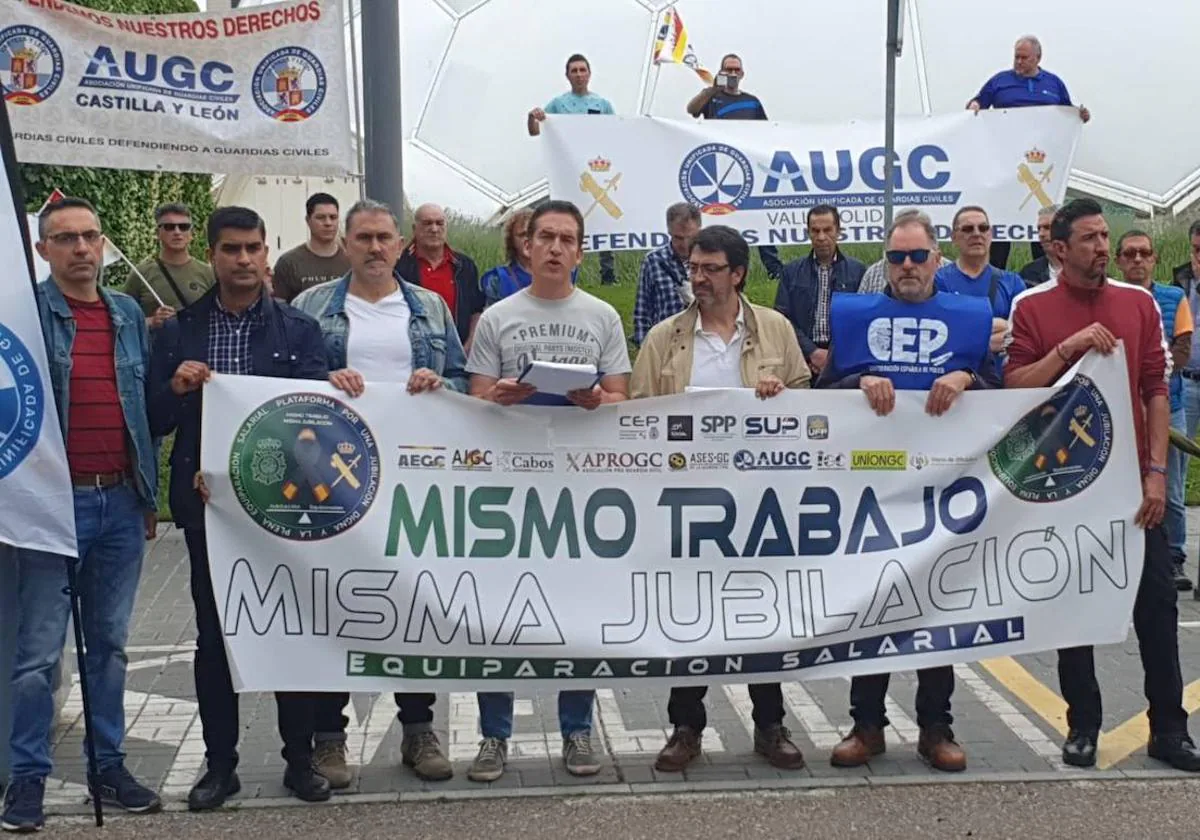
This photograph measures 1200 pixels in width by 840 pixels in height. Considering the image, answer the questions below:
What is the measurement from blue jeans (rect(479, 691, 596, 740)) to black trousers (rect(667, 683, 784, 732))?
323mm

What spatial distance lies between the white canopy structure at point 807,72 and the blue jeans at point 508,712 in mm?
10642

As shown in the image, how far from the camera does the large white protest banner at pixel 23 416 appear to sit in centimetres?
478

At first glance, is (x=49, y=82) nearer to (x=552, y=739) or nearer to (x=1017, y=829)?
(x=552, y=739)

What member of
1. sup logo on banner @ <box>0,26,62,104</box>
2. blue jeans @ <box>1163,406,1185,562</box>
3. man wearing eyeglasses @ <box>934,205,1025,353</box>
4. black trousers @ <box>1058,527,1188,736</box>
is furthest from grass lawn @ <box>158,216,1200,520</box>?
black trousers @ <box>1058,527,1188,736</box>

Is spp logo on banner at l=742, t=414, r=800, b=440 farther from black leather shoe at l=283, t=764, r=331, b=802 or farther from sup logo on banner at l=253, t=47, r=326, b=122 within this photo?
sup logo on banner at l=253, t=47, r=326, b=122

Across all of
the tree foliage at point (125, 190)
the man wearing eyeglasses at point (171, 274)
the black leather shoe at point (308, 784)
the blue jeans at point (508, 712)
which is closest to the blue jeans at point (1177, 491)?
the blue jeans at point (508, 712)

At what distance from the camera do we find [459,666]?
529 centimetres

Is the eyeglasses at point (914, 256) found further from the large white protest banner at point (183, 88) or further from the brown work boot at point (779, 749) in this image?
the large white protest banner at point (183, 88)

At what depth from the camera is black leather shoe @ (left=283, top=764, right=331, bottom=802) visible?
207 inches

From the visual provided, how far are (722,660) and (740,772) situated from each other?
0.49 m

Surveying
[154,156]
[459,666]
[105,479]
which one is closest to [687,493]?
[459,666]

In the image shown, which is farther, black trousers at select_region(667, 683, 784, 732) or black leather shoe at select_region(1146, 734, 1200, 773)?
black trousers at select_region(667, 683, 784, 732)

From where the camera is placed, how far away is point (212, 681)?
5.25 m

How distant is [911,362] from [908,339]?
0.09 m
